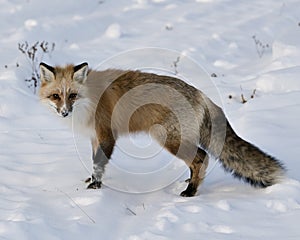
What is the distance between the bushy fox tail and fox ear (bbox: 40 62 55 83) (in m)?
1.94

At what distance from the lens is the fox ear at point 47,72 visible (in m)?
5.85

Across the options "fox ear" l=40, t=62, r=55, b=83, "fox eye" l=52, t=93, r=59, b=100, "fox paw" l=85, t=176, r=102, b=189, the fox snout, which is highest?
"fox ear" l=40, t=62, r=55, b=83

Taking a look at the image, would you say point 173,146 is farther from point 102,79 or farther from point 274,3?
point 274,3

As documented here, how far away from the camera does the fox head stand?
5.77 metres

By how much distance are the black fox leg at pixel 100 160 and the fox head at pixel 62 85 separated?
577 millimetres

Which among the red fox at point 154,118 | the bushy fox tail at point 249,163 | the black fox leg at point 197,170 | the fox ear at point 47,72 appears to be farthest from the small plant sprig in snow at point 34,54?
the bushy fox tail at point 249,163

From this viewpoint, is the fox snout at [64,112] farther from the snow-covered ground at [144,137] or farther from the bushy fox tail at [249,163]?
the bushy fox tail at [249,163]

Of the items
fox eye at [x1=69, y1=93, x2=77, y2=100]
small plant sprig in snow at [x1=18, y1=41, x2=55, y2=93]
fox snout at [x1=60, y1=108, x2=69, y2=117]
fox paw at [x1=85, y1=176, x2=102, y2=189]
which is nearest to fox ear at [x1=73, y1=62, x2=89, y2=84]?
fox eye at [x1=69, y1=93, x2=77, y2=100]

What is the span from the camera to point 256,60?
10.9 meters

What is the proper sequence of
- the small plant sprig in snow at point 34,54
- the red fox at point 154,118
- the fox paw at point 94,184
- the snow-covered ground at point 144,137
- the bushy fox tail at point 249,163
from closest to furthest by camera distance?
the snow-covered ground at point 144,137 < the bushy fox tail at point 249,163 < the red fox at point 154,118 < the fox paw at point 94,184 < the small plant sprig in snow at point 34,54

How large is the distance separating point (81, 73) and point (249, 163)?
1992 millimetres

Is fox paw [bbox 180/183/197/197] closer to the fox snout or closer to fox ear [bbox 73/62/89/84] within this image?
the fox snout

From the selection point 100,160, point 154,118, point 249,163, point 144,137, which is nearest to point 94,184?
point 100,160

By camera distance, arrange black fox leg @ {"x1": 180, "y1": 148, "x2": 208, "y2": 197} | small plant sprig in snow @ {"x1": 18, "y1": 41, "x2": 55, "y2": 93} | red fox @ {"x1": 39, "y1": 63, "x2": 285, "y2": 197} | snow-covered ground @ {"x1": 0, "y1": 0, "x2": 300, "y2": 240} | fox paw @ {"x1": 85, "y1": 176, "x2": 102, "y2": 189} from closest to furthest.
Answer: snow-covered ground @ {"x1": 0, "y1": 0, "x2": 300, "y2": 240} < red fox @ {"x1": 39, "y1": 63, "x2": 285, "y2": 197} < black fox leg @ {"x1": 180, "y1": 148, "x2": 208, "y2": 197} < fox paw @ {"x1": 85, "y1": 176, "x2": 102, "y2": 189} < small plant sprig in snow @ {"x1": 18, "y1": 41, "x2": 55, "y2": 93}
